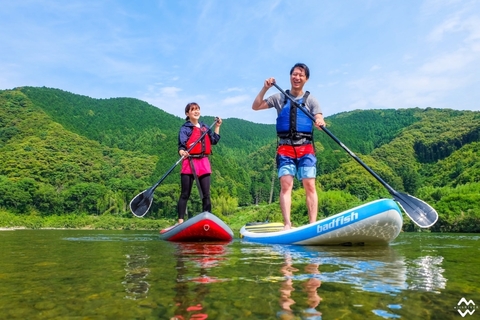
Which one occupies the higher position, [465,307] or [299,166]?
[299,166]

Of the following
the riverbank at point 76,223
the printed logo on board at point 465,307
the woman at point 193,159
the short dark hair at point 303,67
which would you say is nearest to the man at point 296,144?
the short dark hair at point 303,67

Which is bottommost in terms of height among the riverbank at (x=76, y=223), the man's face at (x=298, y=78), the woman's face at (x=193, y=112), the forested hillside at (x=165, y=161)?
the riverbank at (x=76, y=223)

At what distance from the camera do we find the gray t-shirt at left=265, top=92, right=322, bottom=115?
6.01 metres

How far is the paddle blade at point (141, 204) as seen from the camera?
727cm

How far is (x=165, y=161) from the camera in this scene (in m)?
97.8

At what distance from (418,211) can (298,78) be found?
245 centimetres

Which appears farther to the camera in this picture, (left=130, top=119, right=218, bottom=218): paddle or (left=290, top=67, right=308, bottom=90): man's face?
(left=130, top=119, right=218, bottom=218): paddle

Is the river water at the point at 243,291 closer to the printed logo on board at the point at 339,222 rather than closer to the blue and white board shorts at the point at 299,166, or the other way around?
the printed logo on board at the point at 339,222

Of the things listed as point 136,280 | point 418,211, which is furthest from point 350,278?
point 418,211

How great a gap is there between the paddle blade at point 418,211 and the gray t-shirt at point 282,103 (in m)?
1.69

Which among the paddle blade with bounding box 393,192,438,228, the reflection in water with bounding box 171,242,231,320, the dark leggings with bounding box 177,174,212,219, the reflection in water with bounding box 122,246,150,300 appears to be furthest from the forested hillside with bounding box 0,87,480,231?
the reflection in water with bounding box 122,246,150,300

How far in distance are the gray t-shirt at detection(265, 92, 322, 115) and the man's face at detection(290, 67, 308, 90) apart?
201mm

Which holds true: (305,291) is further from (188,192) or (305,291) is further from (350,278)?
(188,192)

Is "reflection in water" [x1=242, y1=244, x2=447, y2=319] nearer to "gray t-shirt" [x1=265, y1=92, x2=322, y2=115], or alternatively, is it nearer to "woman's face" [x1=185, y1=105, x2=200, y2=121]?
"gray t-shirt" [x1=265, y1=92, x2=322, y2=115]
